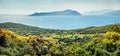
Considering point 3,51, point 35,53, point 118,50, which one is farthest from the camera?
point 35,53

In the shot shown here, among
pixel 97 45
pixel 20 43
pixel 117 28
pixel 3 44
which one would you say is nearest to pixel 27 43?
pixel 20 43

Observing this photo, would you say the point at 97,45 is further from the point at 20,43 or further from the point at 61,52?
the point at 20,43

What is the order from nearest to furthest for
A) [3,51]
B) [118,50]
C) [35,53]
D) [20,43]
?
[118,50] → [3,51] → [35,53] → [20,43]

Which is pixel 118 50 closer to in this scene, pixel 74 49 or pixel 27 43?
pixel 74 49

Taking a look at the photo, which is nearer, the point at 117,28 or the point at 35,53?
the point at 35,53

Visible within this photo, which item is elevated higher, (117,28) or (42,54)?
(117,28)

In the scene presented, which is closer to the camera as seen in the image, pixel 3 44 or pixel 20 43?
pixel 3 44

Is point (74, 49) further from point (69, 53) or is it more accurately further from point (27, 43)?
point (27, 43)

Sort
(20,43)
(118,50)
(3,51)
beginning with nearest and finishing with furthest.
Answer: (118,50) → (3,51) → (20,43)

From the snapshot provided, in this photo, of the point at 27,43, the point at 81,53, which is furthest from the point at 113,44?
the point at 27,43
